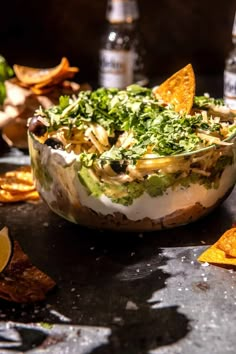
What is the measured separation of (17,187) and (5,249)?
15.7 inches

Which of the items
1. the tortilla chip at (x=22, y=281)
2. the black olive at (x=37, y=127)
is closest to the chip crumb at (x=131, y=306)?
the tortilla chip at (x=22, y=281)

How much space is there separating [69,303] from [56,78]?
2.51 feet

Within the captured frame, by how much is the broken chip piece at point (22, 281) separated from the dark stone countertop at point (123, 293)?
0.7 inches

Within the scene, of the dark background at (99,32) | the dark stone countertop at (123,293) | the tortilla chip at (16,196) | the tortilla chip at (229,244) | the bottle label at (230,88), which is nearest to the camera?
the dark stone countertop at (123,293)

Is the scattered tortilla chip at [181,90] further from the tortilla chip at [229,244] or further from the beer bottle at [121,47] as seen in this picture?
the beer bottle at [121,47]

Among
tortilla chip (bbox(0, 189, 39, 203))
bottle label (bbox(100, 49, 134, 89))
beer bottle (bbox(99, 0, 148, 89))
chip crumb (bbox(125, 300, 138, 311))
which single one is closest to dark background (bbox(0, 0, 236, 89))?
beer bottle (bbox(99, 0, 148, 89))

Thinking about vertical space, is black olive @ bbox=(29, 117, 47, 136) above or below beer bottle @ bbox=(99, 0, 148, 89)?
above

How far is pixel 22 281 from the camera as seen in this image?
117cm

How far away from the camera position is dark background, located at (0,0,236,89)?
2371 millimetres

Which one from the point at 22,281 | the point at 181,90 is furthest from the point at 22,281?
the point at 181,90

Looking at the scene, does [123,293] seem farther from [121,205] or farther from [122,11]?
[122,11]

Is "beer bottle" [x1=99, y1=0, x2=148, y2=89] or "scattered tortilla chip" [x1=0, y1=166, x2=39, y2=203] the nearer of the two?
"scattered tortilla chip" [x1=0, y1=166, x2=39, y2=203]

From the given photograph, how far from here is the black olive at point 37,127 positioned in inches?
54.4

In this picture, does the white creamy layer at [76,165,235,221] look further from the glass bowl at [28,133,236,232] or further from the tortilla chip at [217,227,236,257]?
the tortilla chip at [217,227,236,257]
